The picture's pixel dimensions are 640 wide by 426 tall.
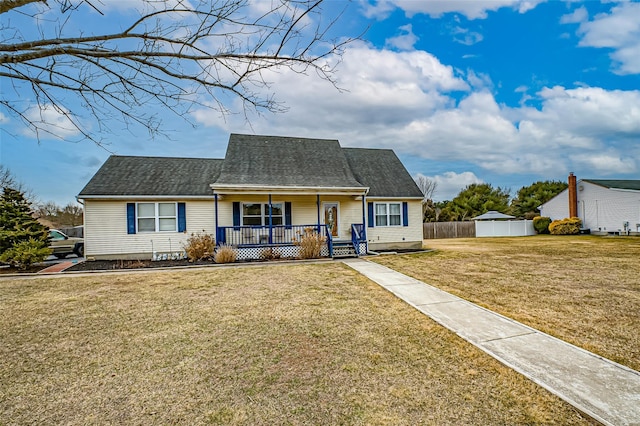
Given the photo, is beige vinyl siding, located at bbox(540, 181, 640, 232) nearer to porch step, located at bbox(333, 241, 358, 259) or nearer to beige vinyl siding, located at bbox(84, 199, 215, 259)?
porch step, located at bbox(333, 241, 358, 259)

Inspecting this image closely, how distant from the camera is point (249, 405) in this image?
2908 mm

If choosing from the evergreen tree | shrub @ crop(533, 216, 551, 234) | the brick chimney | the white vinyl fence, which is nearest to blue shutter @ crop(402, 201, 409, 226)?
the white vinyl fence

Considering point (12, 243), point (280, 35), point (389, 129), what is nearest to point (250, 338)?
point (280, 35)

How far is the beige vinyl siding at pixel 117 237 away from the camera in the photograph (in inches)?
530

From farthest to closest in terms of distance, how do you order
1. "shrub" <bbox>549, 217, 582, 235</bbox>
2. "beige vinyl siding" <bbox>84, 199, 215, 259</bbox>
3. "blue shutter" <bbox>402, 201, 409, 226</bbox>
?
"shrub" <bbox>549, 217, 582, 235</bbox>
"blue shutter" <bbox>402, 201, 409, 226</bbox>
"beige vinyl siding" <bbox>84, 199, 215, 259</bbox>

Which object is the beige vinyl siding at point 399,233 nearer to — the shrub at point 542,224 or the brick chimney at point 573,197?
the shrub at point 542,224

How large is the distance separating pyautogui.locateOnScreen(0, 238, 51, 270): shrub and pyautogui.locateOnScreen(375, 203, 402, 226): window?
14.5m

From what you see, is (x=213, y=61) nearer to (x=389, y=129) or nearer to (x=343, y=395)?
(x=343, y=395)

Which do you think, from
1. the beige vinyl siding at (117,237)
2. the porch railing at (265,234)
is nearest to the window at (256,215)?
the porch railing at (265,234)

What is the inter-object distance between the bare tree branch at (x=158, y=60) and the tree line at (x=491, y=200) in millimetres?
32386

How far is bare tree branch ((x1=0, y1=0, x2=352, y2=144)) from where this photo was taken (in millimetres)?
2410

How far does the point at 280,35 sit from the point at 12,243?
583 inches

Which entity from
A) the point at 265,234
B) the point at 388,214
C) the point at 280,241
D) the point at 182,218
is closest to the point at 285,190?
the point at 265,234

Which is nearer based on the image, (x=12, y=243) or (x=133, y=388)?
(x=133, y=388)
